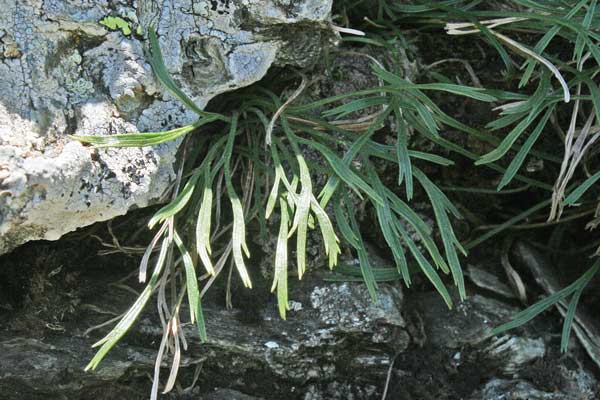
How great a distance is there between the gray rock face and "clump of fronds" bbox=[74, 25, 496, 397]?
6cm

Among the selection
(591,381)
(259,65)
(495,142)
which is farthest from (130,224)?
(591,381)

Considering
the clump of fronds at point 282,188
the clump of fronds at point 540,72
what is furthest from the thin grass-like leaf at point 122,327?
the clump of fronds at point 540,72

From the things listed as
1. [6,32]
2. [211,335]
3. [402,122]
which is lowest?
[211,335]

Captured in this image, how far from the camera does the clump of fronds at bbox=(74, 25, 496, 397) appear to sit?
53.6 inches

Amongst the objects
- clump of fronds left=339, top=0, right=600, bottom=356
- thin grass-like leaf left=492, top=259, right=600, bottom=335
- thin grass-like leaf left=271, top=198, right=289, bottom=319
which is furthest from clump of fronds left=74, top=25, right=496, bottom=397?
thin grass-like leaf left=492, top=259, right=600, bottom=335

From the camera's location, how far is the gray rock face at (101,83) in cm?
131

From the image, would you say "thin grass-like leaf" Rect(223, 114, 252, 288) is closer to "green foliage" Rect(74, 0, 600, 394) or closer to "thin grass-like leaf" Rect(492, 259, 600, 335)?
"green foliage" Rect(74, 0, 600, 394)

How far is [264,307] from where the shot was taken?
5.32ft

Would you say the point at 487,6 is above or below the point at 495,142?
above

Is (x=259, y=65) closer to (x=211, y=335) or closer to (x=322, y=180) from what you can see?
(x=322, y=180)

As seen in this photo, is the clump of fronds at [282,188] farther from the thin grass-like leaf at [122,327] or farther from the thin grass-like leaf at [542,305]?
the thin grass-like leaf at [542,305]

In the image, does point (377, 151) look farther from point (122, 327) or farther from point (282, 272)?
point (122, 327)

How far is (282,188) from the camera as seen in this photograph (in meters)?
1.52

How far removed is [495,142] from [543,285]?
1.31 feet
